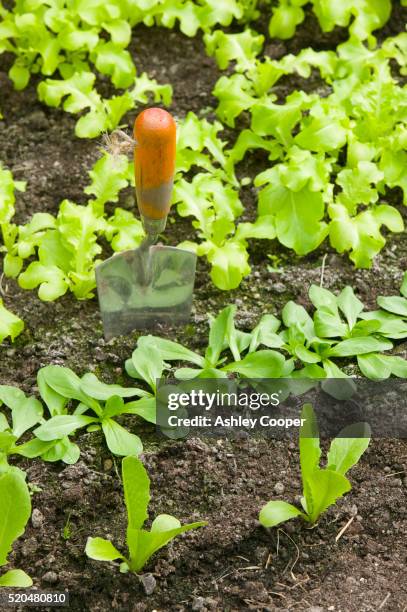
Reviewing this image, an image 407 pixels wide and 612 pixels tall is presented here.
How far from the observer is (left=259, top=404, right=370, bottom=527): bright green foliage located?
1.85m

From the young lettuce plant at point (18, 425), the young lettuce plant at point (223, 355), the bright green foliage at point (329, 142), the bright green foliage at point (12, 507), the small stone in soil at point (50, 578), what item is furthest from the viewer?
the bright green foliage at point (329, 142)

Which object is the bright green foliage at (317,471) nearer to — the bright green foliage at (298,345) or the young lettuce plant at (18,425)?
the bright green foliage at (298,345)

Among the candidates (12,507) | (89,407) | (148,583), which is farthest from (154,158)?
(148,583)

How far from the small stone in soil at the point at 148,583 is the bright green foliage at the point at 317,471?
0.80 feet

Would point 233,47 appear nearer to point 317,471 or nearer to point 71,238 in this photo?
point 71,238

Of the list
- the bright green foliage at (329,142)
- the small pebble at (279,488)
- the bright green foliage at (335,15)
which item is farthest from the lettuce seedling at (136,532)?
the bright green foliage at (335,15)

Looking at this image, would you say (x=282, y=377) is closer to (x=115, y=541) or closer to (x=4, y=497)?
(x=115, y=541)

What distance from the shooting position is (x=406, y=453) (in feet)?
6.93

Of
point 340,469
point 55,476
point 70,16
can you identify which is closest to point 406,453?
point 340,469

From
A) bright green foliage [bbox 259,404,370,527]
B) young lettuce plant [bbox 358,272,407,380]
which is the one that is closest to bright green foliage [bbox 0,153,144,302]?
young lettuce plant [bbox 358,272,407,380]

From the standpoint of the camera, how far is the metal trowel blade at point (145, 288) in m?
2.24

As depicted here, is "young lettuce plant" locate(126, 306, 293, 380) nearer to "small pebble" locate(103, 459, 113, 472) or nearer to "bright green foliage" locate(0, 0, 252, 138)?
"small pebble" locate(103, 459, 113, 472)

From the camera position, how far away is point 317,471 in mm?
1827

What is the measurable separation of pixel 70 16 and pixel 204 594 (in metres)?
1.74
